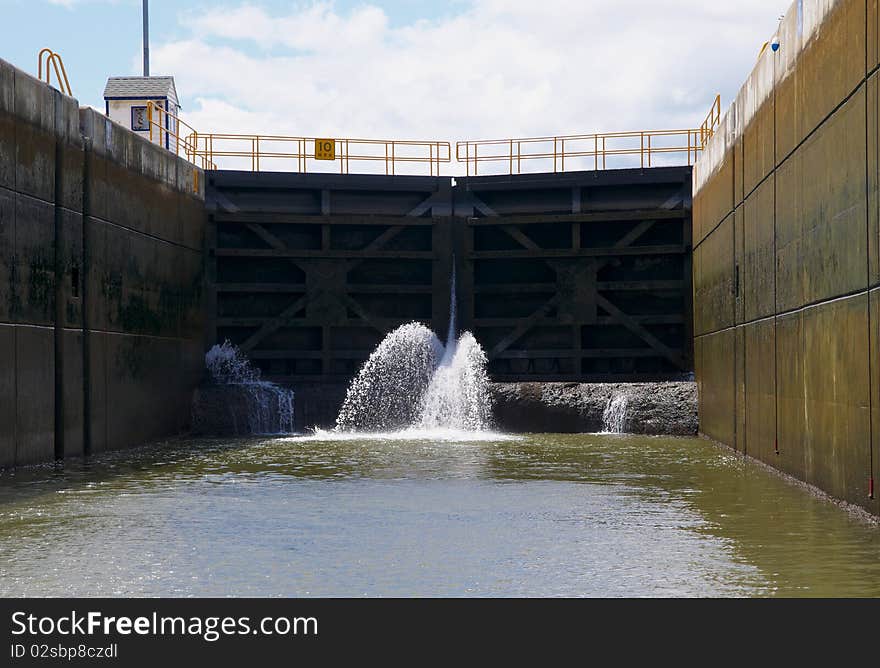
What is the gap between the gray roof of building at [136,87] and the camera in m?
36.5

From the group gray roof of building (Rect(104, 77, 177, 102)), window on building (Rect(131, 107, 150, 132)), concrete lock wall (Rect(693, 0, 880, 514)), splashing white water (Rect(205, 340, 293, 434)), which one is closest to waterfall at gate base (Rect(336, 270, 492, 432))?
splashing white water (Rect(205, 340, 293, 434))

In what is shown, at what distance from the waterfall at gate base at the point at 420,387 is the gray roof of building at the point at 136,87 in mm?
16206

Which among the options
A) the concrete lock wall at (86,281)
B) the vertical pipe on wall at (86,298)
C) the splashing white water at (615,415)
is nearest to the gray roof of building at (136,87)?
the concrete lock wall at (86,281)

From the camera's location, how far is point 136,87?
3669 cm

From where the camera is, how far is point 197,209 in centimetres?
2444

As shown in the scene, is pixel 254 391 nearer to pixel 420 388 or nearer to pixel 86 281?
pixel 420 388

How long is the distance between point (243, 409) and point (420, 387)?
373 cm

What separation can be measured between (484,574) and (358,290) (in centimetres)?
1751

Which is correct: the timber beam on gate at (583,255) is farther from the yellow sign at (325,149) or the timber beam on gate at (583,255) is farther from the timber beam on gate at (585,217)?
the yellow sign at (325,149)

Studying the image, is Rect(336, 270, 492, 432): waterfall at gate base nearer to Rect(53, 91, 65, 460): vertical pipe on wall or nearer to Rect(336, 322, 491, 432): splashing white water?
Rect(336, 322, 491, 432): splashing white water
